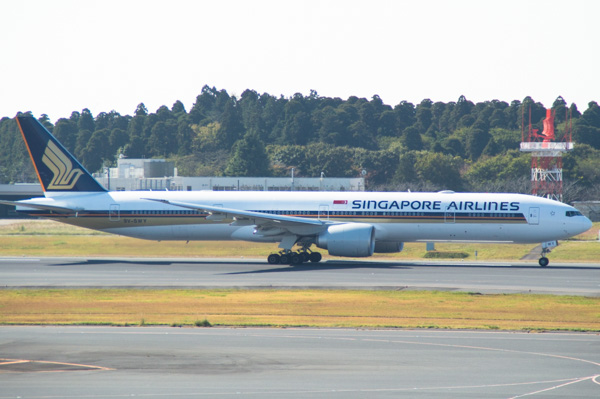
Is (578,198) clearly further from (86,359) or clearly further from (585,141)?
(86,359)

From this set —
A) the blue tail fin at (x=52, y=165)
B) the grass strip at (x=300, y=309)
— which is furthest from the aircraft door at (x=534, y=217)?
the blue tail fin at (x=52, y=165)

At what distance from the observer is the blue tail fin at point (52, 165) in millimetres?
45094

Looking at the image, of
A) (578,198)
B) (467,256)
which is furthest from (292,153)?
(467,256)

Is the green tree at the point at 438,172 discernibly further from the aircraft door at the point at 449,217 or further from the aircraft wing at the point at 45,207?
the aircraft wing at the point at 45,207

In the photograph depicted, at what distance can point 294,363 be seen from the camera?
17.2 metres

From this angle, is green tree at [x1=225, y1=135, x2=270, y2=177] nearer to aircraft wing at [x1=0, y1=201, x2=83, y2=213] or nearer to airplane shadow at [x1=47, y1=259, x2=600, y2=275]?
airplane shadow at [x1=47, y1=259, x2=600, y2=275]

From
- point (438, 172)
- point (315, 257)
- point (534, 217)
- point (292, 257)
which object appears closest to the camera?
point (534, 217)

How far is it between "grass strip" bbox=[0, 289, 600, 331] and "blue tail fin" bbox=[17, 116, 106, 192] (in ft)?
51.5

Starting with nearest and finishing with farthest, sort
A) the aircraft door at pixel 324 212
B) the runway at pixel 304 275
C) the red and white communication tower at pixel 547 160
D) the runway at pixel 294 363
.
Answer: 1. the runway at pixel 294 363
2. the runway at pixel 304 275
3. the aircraft door at pixel 324 212
4. the red and white communication tower at pixel 547 160

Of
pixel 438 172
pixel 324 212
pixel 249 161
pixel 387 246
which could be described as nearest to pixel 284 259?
pixel 324 212

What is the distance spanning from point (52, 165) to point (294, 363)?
32.8 meters

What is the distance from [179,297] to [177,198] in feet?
54.7

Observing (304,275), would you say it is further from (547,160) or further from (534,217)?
(547,160)

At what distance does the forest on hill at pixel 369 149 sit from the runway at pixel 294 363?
83.4 meters
